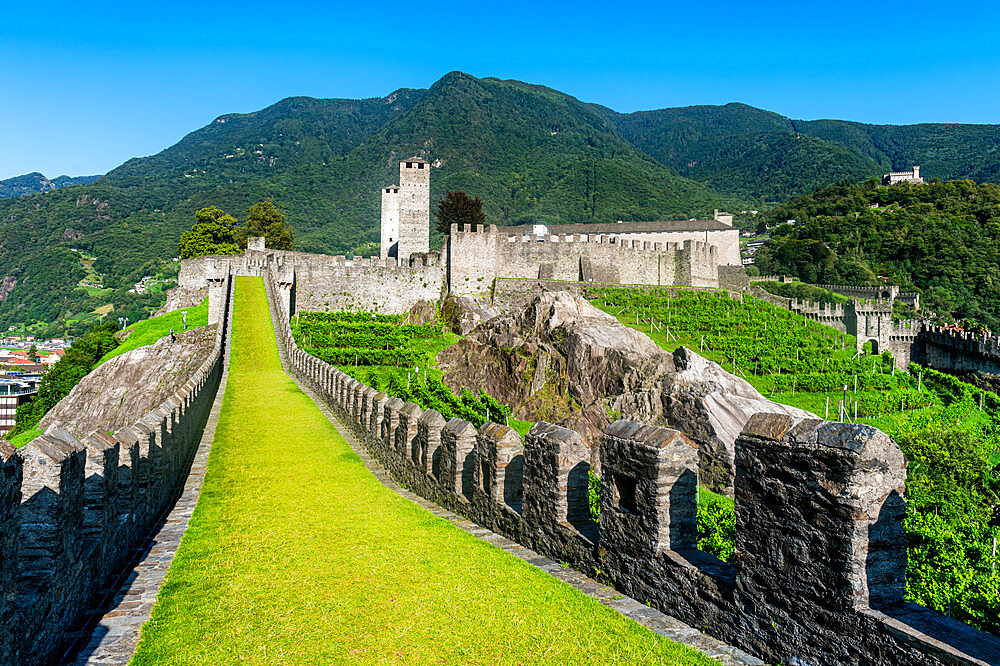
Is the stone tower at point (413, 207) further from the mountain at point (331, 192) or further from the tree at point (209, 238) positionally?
the mountain at point (331, 192)

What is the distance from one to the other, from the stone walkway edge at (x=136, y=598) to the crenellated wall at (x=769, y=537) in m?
4.27

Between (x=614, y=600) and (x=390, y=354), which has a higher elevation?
(x=614, y=600)

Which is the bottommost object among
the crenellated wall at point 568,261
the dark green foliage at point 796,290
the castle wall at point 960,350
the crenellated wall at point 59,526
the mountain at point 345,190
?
the castle wall at point 960,350

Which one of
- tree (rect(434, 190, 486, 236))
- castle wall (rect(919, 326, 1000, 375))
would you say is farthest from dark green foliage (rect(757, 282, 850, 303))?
tree (rect(434, 190, 486, 236))

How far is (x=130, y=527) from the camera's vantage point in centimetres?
920

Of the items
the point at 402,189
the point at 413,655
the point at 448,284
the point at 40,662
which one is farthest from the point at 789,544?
the point at 402,189

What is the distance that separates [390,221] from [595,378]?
1758 inches

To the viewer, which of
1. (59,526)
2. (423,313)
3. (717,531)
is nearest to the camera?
(59,526)

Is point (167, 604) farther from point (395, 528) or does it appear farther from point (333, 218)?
point (333, 218)

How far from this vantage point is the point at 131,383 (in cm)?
3822

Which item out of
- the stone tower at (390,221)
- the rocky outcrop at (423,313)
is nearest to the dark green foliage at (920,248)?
the stone tower at (390,221)

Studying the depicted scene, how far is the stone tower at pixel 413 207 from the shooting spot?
7294 centimetres

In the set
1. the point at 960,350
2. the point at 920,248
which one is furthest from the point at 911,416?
the point at 920,248

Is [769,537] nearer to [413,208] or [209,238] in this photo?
[413,208]
